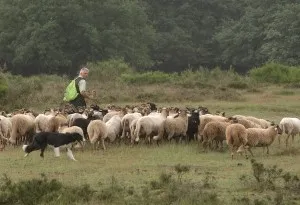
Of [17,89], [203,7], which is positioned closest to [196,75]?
[17,89]

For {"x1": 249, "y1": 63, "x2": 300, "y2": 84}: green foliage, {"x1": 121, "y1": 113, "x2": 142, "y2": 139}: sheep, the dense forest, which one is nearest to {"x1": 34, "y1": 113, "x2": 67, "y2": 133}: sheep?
{"x1": 121, "y1": 113, "x2": 142, "y2": 139}: sheep

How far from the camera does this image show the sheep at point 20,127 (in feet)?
50.6

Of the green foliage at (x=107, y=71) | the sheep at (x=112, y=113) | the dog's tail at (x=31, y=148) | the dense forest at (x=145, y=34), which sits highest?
the dense forest at (x=145, y=34)

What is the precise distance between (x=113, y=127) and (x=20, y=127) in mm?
2042

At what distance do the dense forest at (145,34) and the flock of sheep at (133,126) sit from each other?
105 feet

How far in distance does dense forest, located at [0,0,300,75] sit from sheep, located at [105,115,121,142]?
32244 mm

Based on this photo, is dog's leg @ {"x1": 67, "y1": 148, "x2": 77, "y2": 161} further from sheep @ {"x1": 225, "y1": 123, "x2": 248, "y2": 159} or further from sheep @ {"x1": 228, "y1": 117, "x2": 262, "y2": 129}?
sheep @ {"x1": 228, "y1": 117, "x2": 262, "y2": 129}

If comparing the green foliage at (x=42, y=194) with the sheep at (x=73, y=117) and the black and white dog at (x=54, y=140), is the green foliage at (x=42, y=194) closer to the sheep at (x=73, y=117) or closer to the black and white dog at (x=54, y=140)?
the black and white dog at (x=54, y=140)

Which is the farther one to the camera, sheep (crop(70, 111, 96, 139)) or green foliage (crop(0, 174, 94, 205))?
sheep (crop(70, 111, 96, 139))

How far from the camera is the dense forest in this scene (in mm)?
48000

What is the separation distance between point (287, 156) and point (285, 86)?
17404 millimetres

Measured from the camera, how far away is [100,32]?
1992 inches

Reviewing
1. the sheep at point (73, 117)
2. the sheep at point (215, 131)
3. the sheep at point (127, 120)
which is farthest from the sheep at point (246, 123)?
the sheep at point (73, 117)

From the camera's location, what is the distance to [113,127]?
50.2ft
